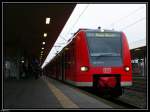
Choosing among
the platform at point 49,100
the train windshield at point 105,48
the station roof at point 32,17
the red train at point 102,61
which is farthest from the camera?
the station roof at point 32,17

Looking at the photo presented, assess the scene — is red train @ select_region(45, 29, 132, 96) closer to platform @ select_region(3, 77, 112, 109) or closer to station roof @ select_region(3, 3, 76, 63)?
platform @ select_region(3, 77, 112, 109)

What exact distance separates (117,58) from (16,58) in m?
25.8

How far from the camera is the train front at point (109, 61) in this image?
15289 millimetres

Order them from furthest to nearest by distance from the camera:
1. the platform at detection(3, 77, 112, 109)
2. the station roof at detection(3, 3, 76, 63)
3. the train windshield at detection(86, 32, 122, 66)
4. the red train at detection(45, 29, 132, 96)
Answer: the station roof at detection(3, 3, 76, 63) → the train windshield at detection(86, 32, 122, 66) → the red train at detection(45, 29, 132, 96) → the platform at detection(3, 77, 112, 109)

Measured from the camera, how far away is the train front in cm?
1529

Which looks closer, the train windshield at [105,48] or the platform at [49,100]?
the platform at [49,100]

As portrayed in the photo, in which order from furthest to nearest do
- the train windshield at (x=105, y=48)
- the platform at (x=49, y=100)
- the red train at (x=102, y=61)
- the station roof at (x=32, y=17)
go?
1. the station roof at (x=32, y=17)
2. the train windshield at (x=105, y=48)
3. the red train at (x=102, y=61)
4. the platform at (x=49, y=100)

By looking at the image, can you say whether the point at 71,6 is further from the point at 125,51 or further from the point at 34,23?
the point at 34,23

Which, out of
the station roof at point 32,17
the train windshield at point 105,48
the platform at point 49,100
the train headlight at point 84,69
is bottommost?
the platform at point 49,100

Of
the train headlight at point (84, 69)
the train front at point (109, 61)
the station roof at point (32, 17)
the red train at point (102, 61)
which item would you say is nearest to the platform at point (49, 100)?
the red train at point (102, 61)

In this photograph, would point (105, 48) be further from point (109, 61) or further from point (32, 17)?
point (32, 17)

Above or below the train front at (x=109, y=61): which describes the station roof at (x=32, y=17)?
above

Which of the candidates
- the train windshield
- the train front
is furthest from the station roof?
the train front

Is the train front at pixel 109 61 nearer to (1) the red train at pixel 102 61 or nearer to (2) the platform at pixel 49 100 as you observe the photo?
(1) the red train at pixel 102 61
